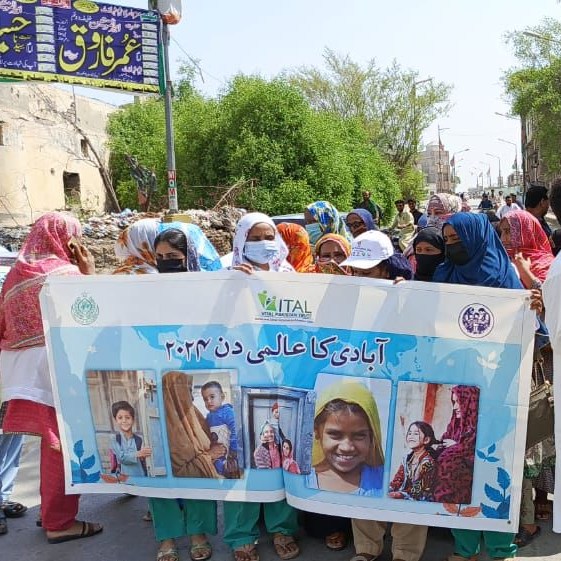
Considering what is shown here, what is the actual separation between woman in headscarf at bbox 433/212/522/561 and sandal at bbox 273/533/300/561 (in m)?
0.70

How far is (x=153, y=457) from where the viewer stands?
10.1 feet

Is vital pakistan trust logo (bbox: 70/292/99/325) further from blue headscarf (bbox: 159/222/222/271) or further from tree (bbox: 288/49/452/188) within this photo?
tree (bbox: 288/49/452/188)

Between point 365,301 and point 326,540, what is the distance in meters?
1.22

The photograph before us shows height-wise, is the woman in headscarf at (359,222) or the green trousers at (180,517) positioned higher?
the woman in headscarf at (359,222)

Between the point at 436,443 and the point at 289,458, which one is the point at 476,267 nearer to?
the point at 436,443

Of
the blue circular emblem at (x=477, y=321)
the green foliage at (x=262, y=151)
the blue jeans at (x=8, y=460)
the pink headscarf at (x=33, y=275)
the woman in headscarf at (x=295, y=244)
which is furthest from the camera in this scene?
→ the green foliage at (x=262, y=151)

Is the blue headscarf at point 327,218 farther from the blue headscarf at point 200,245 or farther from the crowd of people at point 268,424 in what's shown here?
the blue headscarf at point 200,245

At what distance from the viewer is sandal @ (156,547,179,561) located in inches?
123

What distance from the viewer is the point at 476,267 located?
3.01 m

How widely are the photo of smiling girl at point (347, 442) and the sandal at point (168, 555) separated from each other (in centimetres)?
76

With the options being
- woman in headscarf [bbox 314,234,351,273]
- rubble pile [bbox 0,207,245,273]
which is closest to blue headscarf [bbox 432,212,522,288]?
woman in headscarf [bbox 314,234,351,273]

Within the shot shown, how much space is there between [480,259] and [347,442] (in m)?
0.99

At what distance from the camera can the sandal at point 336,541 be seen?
3.21 m

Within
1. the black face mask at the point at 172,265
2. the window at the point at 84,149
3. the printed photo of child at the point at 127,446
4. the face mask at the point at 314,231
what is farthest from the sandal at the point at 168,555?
the window at the point at 84,149
